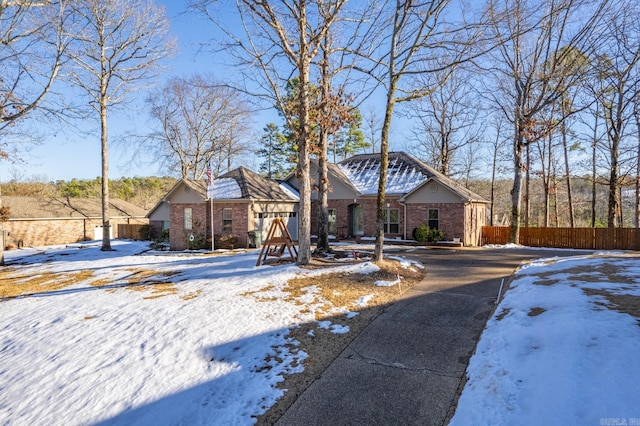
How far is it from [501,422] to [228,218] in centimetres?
1942

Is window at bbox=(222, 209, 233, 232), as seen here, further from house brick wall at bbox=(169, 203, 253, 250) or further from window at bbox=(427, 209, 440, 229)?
window at bbox=(427, 209, 440, 229)

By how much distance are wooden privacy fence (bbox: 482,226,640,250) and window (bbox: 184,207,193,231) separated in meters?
20.0

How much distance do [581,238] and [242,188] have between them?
2011 cm

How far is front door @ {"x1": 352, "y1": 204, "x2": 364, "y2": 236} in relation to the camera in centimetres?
2353

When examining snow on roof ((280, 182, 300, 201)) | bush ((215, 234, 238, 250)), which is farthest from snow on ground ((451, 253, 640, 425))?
snow on roof ((280, 182, 300, 201))

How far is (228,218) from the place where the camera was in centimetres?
2130

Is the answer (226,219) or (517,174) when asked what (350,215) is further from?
(517,174)

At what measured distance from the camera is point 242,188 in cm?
2169

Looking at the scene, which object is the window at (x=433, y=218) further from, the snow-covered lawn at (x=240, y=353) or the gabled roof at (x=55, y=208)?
the gabled roof at (x=55, y=208)

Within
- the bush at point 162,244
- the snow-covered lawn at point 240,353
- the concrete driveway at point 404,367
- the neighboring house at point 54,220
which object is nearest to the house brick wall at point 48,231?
the neighboring house at point 54,220

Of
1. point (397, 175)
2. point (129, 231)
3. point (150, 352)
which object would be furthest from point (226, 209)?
point (129, 231)

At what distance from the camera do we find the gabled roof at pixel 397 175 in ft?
71.7

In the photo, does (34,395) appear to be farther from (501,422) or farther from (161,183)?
(161,183)

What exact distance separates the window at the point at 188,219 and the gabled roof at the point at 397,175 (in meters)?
10.9
